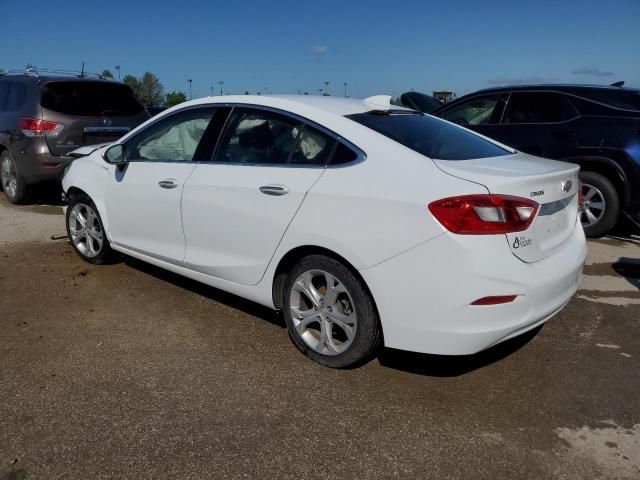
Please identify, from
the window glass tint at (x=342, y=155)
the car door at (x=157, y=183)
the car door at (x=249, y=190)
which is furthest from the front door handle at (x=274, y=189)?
the car door at (x=157, y=183)

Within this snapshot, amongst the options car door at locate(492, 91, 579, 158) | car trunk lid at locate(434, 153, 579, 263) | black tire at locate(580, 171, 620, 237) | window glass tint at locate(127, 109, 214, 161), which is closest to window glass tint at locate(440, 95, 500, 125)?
car door at locate(492, 91, 579, 158)

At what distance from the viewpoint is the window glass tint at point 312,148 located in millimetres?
3217

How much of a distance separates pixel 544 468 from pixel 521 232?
107 cm

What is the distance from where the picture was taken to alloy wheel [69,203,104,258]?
496 centimetres

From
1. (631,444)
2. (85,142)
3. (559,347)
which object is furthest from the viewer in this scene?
(85,142)

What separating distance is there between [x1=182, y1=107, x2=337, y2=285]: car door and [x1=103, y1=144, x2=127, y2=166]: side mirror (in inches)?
37.3

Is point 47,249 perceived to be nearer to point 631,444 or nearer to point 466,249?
point 466,249

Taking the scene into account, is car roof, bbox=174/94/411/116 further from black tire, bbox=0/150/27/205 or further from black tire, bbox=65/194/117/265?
black tire, bbox=0/150/27/205

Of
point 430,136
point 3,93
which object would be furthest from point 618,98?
point 3,93

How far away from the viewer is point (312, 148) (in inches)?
130

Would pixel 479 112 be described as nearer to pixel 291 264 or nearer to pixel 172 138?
pixel 172 138

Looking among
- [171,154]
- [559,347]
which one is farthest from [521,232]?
[171,154]

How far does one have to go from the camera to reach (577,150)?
6.30 m

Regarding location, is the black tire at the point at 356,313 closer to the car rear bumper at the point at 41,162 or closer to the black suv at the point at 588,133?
the black suv at the point at 588,133
